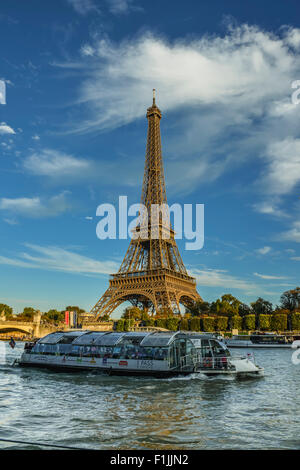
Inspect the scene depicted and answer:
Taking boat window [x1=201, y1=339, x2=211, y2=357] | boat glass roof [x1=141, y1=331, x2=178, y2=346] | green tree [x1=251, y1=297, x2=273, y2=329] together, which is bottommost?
boat window [x1=201, y1=339, x2=211, y2=357]

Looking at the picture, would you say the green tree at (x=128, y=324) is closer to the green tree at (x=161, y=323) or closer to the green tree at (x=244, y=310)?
the green tree at (x=161, y=323)

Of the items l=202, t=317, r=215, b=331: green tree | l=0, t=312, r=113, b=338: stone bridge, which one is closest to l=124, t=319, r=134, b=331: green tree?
l=0, t=312, r=113, b=338: stone bridge

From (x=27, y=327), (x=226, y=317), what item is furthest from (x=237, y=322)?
(x=27, y=327)

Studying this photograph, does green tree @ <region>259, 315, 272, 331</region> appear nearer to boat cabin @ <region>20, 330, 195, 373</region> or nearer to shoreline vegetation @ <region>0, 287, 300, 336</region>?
shoreline vegetation @ <region>0, 287, 300, 336</region>

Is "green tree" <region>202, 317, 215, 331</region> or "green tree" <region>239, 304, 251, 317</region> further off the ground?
"green tree" <region>239, 304, 251, 317</region>

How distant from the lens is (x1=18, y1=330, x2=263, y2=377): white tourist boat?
1171 inches

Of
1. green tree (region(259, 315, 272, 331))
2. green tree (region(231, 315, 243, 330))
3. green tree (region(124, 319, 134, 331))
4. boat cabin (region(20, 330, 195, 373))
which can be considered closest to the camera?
boat cabin (region(20, 330, 195, 373))

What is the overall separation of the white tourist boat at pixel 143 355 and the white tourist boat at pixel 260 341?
43.8 m

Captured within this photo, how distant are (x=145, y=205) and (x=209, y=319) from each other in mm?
38859

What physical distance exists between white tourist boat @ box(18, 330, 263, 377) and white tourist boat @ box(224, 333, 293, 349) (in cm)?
4376

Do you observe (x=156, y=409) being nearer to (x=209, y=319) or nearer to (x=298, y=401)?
(x=298, y=401)

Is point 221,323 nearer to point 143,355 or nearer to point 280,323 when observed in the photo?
point 280,323

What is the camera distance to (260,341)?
79438 millimetres
